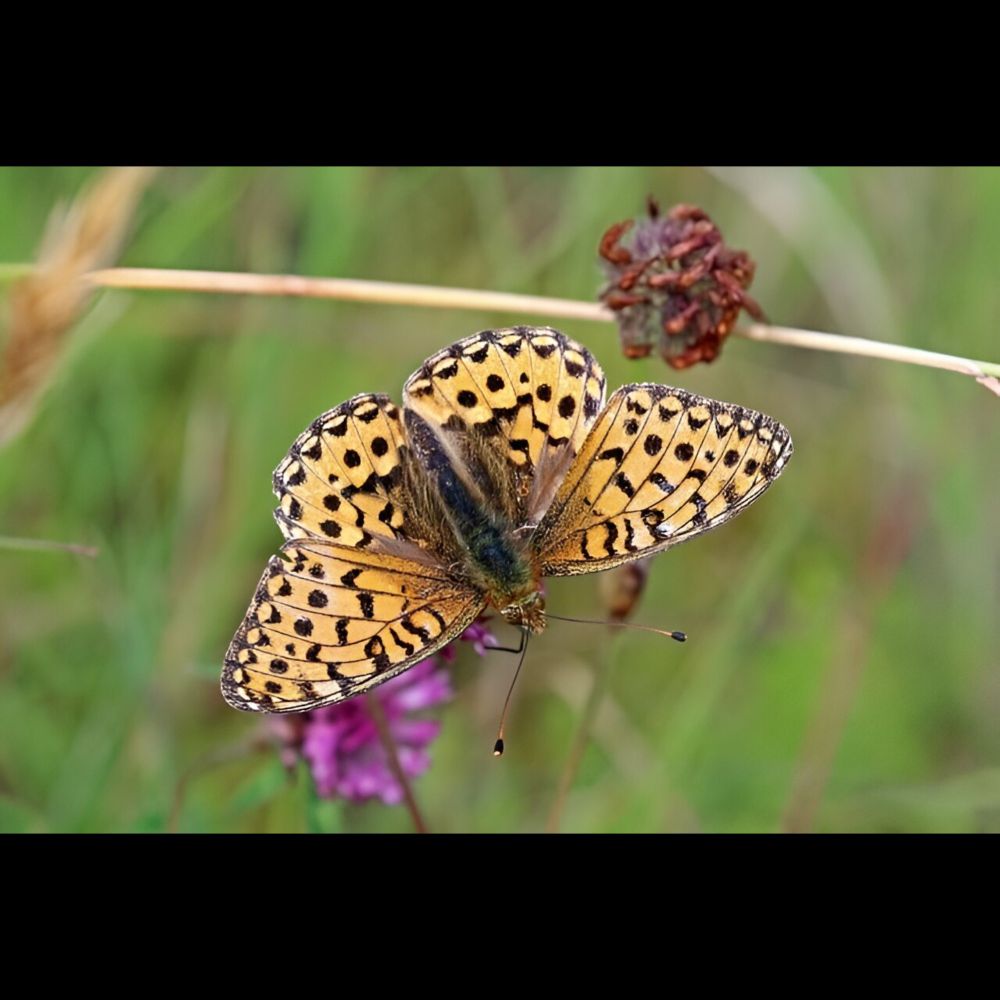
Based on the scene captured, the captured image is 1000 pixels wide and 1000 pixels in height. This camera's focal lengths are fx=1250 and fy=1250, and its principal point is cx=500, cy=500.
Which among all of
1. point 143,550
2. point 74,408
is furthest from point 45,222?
point 143,550

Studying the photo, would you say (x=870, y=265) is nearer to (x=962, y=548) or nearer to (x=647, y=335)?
(x=962, y=548)

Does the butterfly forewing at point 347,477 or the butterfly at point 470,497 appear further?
the butterfly forewing at point 347,477

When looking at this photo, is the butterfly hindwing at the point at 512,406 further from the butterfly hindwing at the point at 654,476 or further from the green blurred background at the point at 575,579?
the green blurred background at the point at 575,579

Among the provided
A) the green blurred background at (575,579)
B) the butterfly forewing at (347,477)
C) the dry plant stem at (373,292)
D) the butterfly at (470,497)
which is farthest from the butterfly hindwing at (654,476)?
the green blurred background at (575,579)

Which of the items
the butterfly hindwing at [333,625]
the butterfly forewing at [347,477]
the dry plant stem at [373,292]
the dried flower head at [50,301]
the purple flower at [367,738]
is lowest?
the purple flower at [367,738]

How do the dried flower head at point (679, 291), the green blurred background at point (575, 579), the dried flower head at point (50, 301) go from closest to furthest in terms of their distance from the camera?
the dried flower head at point (50, 301) → the dried flower head at point (679, 291) → the green blurred background at point (575, 579)
